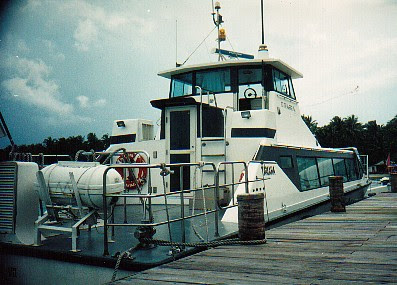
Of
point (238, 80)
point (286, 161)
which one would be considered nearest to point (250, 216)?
point (286, 161)

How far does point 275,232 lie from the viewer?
5840mm

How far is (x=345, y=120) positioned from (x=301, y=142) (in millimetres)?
69780

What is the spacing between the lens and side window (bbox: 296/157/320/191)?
8.47m

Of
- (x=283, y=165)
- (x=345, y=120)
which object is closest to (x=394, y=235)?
(x=283, y=165)

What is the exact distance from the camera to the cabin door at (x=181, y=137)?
7.87 metres

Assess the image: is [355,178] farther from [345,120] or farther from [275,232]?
[345,120]


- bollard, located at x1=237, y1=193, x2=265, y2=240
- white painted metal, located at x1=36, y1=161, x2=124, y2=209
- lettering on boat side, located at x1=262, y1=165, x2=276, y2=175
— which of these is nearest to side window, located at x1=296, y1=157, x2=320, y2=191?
lettering on boat side, located at x1=262, y1=165, x2=276, y2=175

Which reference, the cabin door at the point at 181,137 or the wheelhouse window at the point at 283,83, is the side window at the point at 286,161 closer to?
the cabin door at the point at 181,137

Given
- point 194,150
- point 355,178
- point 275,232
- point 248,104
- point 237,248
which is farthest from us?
point 355,178

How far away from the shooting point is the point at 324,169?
32.8 feet

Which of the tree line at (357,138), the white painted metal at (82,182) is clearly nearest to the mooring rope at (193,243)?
the white painted metal at (82,182)

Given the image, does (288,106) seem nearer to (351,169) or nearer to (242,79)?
(242,79)

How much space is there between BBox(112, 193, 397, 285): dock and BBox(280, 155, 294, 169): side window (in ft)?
6.54

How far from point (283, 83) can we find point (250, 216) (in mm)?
5931
